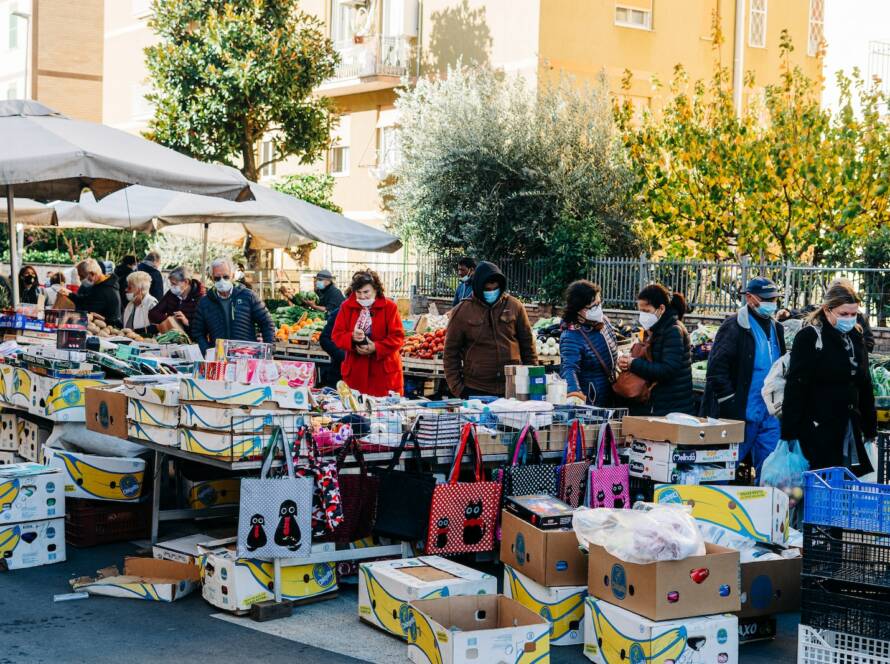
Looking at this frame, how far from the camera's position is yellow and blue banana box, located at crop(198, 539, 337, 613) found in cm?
597

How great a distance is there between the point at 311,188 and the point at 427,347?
53.8 ft

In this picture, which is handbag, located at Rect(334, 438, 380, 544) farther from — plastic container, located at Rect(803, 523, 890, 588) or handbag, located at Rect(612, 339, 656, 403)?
plastic container, located at Rect(803, 523, 890, 588)

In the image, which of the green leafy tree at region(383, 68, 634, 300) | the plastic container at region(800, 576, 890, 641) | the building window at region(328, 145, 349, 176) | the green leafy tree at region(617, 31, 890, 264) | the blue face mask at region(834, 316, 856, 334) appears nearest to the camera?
the plastic container at region(800, 576, 890, 641)

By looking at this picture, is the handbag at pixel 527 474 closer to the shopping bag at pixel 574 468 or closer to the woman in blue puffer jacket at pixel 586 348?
the shopping bag at pixel 574 468

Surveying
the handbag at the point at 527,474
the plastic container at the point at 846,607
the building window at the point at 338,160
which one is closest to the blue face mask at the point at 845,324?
the handbag at the point at 527,474

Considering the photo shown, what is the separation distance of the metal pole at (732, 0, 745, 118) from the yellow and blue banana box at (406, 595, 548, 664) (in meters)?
23.0

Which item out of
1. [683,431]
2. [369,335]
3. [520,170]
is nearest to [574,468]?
[683,431]

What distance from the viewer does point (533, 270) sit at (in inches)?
860

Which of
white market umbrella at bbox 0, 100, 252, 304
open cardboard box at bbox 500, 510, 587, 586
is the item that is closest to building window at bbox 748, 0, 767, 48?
white market umbrella at bbox 0, 100, 252, 304

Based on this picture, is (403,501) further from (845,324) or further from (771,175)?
(771,175)

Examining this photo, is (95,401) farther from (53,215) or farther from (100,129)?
(53,215)

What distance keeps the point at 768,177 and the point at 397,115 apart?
11239mm

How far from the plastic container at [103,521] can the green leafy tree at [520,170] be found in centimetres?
1395

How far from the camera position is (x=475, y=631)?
4945 millimetres
